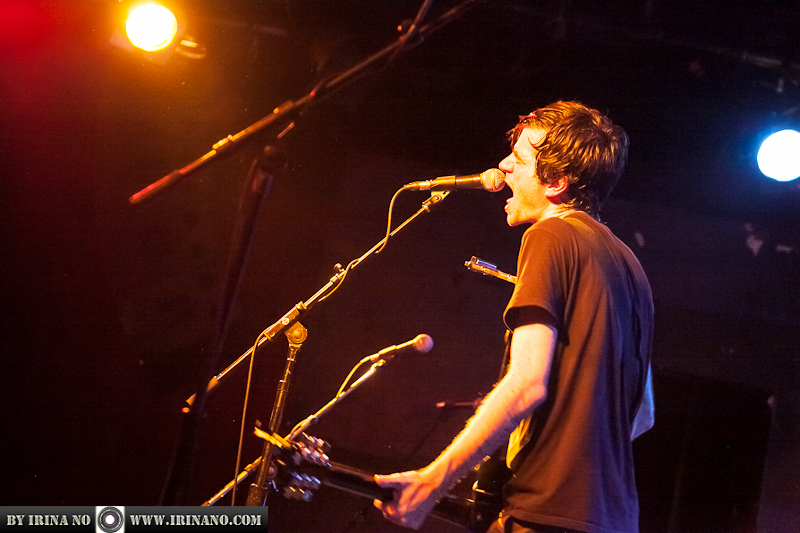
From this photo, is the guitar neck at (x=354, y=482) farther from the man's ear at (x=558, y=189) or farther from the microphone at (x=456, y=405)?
the microphone at (x=456, y=405)

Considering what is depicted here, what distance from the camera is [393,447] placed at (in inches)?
152

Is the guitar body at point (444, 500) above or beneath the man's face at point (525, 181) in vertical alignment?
beneath

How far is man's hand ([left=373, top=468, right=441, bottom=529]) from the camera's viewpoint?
133 cm

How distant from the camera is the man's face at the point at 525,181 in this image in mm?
2109

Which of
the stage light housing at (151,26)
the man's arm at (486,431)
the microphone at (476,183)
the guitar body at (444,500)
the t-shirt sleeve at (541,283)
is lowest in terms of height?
the guitar body at (444,500)

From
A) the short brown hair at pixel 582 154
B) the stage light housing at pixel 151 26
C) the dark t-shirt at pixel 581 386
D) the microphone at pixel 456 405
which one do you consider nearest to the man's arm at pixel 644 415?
the dark t-shirt at pixel 581 386

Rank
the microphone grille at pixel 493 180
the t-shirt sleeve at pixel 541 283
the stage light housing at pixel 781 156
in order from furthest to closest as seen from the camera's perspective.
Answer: the stage light housing at pixel 781 156 < the microphone grille at pixel 493 180 < the t-shirt sleeve at pixel 541 283

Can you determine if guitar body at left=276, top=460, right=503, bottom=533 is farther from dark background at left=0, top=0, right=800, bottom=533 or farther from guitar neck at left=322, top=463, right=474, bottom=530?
dark background at left=0, top=0, right=800, bottom=533

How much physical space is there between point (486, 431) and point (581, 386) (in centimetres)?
32

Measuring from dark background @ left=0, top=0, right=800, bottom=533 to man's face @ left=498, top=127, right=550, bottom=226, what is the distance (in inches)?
63.5

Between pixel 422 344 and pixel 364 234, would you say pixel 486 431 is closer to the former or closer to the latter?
pixel 422 344

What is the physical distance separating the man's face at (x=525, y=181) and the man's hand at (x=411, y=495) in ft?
3.67

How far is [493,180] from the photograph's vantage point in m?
2.21

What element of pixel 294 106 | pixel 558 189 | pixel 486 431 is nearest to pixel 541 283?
pixel 486 431
